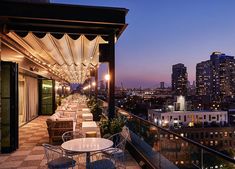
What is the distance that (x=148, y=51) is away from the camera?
→ 97188 mm

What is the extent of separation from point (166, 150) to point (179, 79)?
19048 cm

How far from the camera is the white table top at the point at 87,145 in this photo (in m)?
4.04

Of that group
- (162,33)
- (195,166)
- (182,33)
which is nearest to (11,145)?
(195,166)

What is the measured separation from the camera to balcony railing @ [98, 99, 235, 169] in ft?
11.4

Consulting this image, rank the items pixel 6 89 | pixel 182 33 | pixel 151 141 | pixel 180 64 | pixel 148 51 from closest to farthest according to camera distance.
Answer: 1. pixel 151 141
2. pixel 6 89
3. pixel 148 51
4. pixel 182 33
5. pixel 180 64

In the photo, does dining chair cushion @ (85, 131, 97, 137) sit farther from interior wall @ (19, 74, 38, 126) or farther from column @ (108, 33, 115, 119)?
interior wall @ (19, 74, 38, 126)

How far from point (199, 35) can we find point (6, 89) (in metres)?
110

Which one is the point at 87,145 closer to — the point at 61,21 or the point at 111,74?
the point at 111,74

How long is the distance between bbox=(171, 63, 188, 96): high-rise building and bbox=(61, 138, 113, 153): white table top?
18274 centimetres

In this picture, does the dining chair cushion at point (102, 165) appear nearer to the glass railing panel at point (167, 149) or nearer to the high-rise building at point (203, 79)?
the glass railing panel at point (167, 149)

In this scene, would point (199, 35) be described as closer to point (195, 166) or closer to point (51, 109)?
point (51, 109)

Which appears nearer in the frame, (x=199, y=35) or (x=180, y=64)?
(x=199, y=35)

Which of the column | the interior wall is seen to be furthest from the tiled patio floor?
the interior wall

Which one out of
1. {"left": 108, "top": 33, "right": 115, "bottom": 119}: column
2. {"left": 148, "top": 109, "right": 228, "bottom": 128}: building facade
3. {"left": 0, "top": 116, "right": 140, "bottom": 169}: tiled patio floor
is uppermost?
{"left": 108, "top": 33, "right": 115, "bottom": 119}: column
